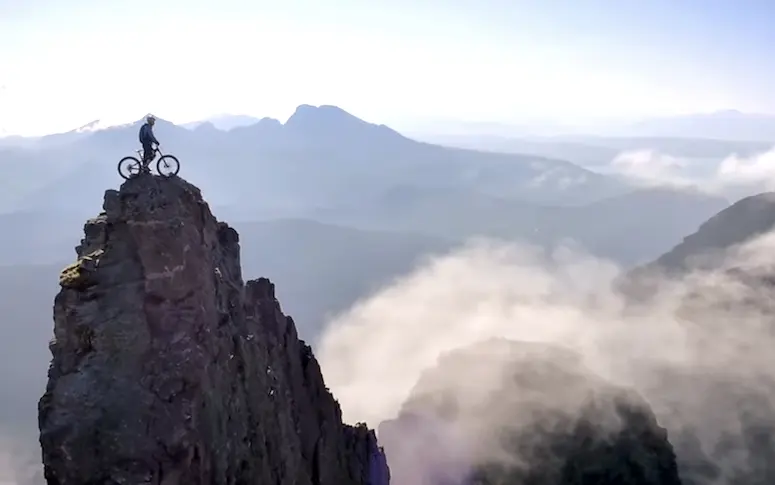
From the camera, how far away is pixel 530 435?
102 meters

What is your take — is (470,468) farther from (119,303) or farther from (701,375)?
A: (701,375)

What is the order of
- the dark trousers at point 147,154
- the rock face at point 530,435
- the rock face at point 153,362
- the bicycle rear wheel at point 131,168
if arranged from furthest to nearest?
the rock face at point 530,435 → the dark trousers at point 147,154 → the bicycle rear wheel at point 131,168 → the rock face at point 153,362

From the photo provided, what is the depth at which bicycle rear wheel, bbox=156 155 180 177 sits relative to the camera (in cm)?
2591

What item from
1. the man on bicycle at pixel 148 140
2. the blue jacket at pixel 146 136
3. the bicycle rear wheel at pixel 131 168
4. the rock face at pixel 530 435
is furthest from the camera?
the rock face at pixel 530 435

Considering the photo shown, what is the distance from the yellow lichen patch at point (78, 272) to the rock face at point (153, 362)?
4 centimetres

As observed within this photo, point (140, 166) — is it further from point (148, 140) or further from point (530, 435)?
point (530, 435)

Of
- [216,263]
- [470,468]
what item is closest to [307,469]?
[216,263]

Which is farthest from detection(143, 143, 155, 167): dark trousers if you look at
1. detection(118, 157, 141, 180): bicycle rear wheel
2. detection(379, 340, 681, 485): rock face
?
detection(379, 340, 681, 485): rock face

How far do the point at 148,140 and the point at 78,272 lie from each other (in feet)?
24.6

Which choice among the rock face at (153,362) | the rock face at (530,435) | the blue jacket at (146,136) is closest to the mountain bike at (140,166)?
Answer: the blue jacket at (146,136)

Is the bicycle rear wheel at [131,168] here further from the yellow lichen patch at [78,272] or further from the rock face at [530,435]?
the rock face at [530,435]

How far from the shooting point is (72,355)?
69.7 feet

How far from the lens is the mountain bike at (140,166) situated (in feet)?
83.6

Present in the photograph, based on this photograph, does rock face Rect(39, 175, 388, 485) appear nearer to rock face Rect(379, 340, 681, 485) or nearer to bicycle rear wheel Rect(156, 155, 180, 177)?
bicycle rear wheel Rect(156, 155, 180, 177)
